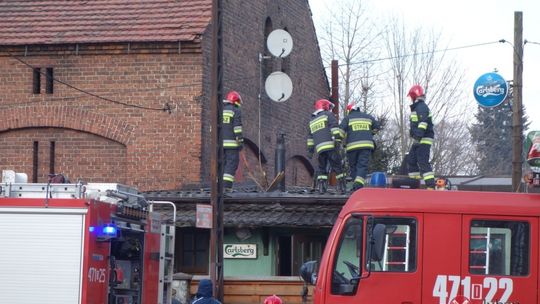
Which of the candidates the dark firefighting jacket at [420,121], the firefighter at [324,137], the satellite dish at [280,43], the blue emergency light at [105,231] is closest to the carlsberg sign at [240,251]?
the firefighter at [324,137]

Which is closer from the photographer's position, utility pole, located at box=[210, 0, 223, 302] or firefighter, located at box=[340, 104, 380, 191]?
utility pole, located at box=[210, 0, 223, 302]

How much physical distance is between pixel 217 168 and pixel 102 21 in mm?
8889

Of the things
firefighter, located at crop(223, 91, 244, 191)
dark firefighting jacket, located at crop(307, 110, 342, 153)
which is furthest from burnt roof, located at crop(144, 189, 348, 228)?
firefighter, located at crop(223, 91, 244, 191)

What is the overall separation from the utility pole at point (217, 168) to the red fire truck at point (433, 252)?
21.9 ft

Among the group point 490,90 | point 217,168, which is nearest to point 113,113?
point 217,168

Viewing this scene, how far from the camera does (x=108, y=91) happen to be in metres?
26.3

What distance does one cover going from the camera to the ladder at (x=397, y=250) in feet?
39.2

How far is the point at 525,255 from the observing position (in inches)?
471

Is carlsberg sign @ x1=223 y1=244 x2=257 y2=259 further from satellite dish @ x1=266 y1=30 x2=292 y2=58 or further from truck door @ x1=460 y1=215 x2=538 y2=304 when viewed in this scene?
truck door @ x1=460 y1=215 x2=538 y2=304

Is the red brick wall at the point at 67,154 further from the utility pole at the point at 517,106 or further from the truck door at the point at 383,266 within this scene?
the truck door at the point at 383,266

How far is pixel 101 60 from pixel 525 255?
635 inches

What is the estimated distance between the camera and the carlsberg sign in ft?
70.4

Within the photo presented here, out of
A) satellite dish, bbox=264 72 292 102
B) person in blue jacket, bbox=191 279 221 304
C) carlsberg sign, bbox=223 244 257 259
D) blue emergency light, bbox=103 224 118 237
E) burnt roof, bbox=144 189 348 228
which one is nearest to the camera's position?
person in blue jacket, bbox=191 279 221 304

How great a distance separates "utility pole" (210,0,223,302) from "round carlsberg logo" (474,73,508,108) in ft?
18.7
